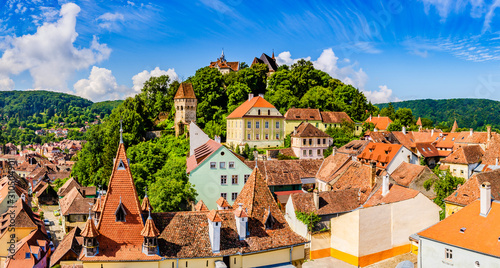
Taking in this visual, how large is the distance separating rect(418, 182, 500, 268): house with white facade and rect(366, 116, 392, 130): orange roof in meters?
54.6

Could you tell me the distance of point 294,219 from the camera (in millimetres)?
33750

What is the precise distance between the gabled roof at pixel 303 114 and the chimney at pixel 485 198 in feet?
140

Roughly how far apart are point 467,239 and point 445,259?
2.03m

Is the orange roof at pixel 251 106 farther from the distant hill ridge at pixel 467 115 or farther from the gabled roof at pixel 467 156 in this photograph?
the distant hill ridge at pixel 467 115

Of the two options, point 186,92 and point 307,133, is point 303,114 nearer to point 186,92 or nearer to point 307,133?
point 307,133

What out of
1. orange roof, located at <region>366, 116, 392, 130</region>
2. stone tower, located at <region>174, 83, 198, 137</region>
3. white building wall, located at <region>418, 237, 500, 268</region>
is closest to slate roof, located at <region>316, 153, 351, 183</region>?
white building wall, located at <region>418, 237, 500, 268</region>

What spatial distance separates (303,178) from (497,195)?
20561mm

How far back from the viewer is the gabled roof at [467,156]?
50.3 meters

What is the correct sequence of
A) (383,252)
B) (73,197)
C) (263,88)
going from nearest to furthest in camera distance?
(383,252) → (73,197) → (263,88)

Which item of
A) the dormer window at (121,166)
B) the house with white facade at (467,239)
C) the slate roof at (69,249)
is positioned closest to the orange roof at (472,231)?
the house with white facade at (467,239)

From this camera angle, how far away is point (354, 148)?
189 feet

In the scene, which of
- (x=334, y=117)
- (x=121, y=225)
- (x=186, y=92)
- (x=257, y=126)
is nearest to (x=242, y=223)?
(x=121, y=225)

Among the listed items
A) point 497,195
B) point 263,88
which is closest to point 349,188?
point 497,195

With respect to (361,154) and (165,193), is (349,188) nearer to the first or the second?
(361,154)
